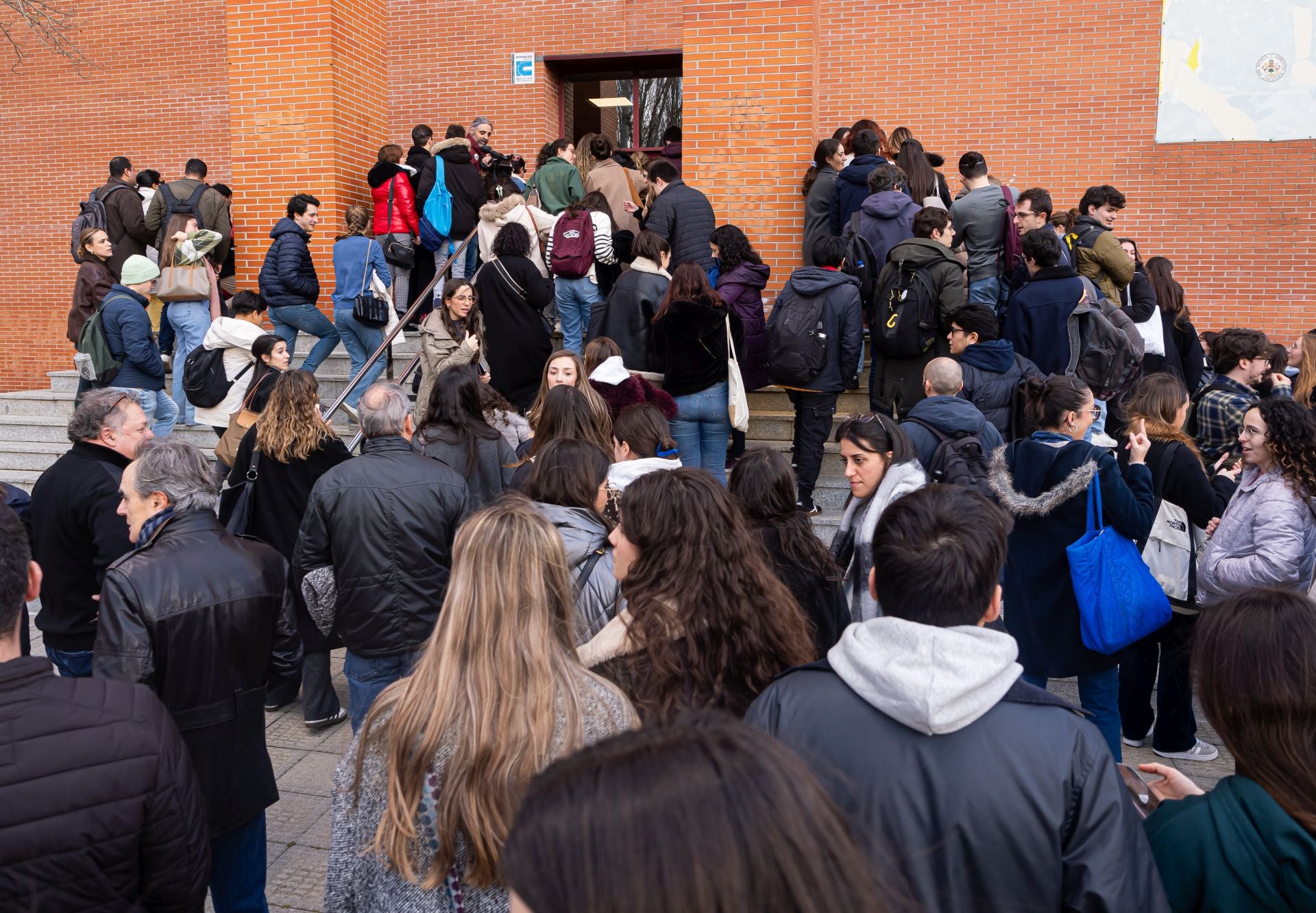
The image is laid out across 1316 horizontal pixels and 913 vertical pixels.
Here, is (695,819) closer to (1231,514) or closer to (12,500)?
(1231,514)

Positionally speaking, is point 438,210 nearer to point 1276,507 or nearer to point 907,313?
point 907,313

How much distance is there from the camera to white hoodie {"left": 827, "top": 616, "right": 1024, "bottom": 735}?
1832mm

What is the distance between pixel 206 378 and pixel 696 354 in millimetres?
3421

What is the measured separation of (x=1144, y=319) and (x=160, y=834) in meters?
7.76

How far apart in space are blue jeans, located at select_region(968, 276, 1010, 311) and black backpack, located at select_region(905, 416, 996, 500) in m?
3.37

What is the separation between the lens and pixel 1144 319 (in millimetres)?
8078

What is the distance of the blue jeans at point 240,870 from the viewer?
10.7 feet

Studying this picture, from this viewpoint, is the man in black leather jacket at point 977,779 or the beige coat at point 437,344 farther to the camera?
the beige coat at point 437,344

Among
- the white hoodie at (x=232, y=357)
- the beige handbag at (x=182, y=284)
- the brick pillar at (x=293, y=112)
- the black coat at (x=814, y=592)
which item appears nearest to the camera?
the black coat at (x=814, y=592)

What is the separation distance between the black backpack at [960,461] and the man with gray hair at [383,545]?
221cm

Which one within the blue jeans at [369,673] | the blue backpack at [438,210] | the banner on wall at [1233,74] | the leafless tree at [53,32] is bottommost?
the blue jeans at [369,673]

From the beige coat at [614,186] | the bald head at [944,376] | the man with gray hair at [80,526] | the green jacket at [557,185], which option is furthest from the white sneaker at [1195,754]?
the green jacket at [557,185]

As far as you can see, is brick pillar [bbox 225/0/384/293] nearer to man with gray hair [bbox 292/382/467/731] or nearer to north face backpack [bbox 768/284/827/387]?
north face backpack [bbox 768/284/827/387]

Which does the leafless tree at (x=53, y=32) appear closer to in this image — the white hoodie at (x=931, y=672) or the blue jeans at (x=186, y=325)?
the blue jeans at (x=186, y=325)
